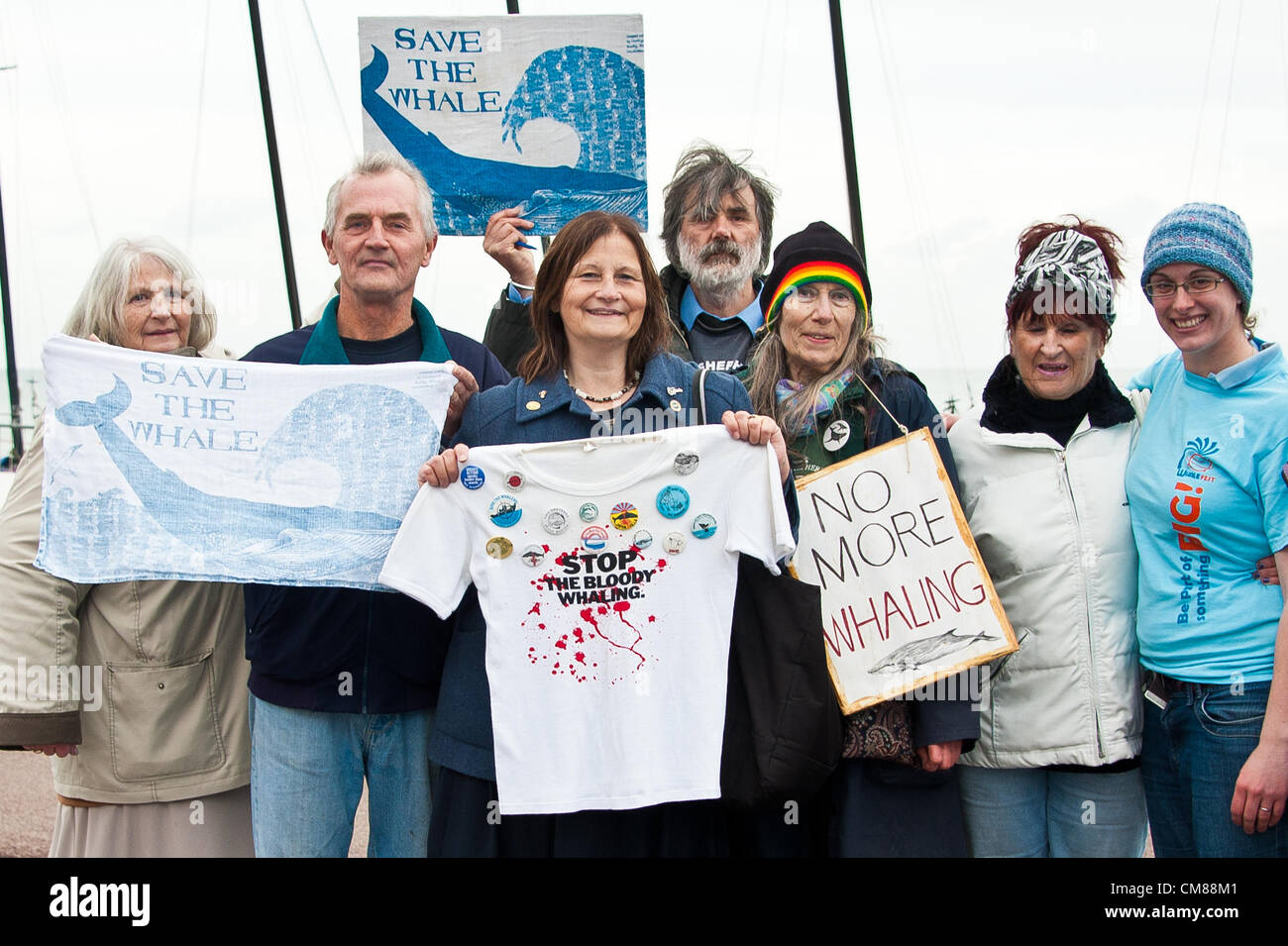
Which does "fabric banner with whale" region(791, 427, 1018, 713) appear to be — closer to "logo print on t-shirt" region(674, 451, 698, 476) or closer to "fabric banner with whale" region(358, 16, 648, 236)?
"logo print on t-shirt" region(674, 451, 698, 476)

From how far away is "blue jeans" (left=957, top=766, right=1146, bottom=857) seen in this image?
2930 millimetres

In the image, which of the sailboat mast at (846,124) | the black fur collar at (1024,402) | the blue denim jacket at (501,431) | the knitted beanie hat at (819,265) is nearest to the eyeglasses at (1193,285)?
the black fur collar at (1024,402)

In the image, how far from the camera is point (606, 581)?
2818 mm

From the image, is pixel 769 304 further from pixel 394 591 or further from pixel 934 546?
pixel 394 591

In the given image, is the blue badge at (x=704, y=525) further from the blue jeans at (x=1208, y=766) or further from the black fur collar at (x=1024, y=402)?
the blue jeans at (x=1208, y=766)

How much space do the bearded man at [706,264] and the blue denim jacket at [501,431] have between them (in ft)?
2.72

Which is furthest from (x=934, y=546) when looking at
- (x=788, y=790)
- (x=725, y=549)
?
(x=788, y=790)

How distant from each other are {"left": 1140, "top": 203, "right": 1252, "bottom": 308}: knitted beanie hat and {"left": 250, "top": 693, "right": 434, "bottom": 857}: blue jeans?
8.34ft

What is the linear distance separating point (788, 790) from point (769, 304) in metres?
1.51

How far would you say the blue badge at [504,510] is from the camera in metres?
2.78

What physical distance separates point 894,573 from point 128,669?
2.38 m

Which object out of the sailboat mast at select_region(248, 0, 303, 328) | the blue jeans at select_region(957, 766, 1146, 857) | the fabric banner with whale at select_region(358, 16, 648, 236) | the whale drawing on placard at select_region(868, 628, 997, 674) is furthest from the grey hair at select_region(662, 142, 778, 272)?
the sailboat mast at select_region(248, 0, 303, 328)

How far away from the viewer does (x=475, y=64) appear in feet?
14.5

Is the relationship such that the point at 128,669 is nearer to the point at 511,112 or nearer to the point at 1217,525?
the point at 511,112
